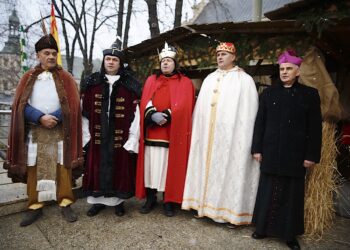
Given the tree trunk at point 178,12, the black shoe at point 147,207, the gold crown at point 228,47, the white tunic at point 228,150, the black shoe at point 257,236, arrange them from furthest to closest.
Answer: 1. the tree trunk at point 178,12
2. the black shoe at point 147,207
3. the gold crown at point 228,47
4. the white tunic at point 228,150
5. the black shoe at point 257,236

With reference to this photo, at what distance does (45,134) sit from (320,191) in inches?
132

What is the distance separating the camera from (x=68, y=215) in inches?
149

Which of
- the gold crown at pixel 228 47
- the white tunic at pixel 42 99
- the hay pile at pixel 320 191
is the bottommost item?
the hay pile at pixel 320 191

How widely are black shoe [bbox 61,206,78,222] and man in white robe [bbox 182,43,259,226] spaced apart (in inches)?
55.4

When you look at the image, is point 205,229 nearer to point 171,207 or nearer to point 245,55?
point 171,207

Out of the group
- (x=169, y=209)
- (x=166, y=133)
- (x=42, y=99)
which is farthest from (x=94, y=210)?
(x=42, y=99)

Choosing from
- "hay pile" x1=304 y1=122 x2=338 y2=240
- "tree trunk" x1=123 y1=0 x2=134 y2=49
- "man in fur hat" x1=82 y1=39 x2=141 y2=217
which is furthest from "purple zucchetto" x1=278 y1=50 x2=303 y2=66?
"tree trunk" x1=123 y1=0 x2=134 y2=49

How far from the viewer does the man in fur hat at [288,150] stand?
10.4 feet

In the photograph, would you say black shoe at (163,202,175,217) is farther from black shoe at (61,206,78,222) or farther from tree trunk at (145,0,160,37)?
tree trunk at (145,0,160,37)

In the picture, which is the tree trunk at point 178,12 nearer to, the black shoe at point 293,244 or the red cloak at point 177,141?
the red cloak at point 177,141

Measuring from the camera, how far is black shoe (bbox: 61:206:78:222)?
148 inches

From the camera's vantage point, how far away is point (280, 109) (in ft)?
10.7

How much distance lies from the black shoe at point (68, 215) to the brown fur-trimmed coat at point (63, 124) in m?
0.59

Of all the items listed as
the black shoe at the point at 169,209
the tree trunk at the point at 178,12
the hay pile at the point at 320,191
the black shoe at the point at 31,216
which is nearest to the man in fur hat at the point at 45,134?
the black shoe at the point at 31,216
